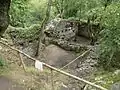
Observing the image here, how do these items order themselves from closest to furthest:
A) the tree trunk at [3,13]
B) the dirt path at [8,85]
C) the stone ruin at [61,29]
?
the dirt path at [8,85], the tree trunk at [3,13], the stone ruin at [61,29]

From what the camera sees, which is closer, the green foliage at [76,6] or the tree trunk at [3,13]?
the tree trunk at [3,13]

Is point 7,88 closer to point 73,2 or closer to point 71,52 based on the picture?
point 71,52

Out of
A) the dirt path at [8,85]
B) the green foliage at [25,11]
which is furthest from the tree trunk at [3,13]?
the green foliage at [25,11]

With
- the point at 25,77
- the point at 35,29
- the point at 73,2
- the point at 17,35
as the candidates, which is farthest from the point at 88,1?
the point at 25,77

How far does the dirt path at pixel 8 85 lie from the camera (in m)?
9.06

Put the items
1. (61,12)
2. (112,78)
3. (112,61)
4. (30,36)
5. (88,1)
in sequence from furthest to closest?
(61,12), (30,36), (88,1), (112,61), (112,78)

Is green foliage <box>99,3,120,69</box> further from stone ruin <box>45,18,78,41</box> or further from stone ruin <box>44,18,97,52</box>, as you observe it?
stone ruin <box>45,18,78,41</box>

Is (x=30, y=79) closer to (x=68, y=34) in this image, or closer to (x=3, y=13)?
(x=3, y=13)

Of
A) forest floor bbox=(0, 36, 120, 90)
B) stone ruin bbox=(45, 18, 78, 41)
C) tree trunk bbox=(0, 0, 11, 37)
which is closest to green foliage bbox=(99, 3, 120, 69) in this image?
forest floor bbox=(0, 36, 120, 90)

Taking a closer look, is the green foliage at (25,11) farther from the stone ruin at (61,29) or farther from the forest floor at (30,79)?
the forest floor at (30,79)

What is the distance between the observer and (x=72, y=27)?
773 inches

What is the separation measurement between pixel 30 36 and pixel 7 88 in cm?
942

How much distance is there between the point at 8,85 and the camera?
9.26 meters

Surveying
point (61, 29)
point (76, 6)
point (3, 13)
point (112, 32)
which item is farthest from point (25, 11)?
point (112, 32)
